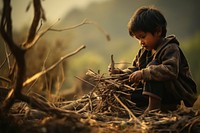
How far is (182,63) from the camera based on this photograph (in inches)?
137

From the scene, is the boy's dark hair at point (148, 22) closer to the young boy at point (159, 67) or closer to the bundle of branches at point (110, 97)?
the young boy at point (159, 67)

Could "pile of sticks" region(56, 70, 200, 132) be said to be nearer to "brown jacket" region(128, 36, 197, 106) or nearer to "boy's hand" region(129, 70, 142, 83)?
"boy's hand" region(129, 70, 142, 83)

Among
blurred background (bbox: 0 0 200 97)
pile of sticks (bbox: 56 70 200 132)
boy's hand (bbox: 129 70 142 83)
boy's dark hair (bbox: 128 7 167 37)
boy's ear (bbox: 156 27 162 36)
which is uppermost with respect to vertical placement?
blurred background (bbox: 0 0 200 97)

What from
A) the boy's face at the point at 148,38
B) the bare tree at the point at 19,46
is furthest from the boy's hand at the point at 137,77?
the bare tree at the point at 19,46

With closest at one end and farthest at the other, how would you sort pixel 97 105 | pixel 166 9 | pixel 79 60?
pixel 97 105 < pixel 79 60 < pixel 166 9

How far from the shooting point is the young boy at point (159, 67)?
126 inches

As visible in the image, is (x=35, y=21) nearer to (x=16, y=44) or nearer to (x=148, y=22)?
(x=16, y=44)

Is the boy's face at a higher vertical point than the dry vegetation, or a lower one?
higher

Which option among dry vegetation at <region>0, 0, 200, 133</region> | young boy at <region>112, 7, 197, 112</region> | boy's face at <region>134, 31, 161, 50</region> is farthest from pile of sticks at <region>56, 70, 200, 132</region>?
boy's face at <region>134, 31, 161, 50</region>

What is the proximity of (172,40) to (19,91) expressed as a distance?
1.58m

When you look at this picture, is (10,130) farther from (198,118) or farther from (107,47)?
(107,47)

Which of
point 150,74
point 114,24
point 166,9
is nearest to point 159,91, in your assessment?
point 150,74

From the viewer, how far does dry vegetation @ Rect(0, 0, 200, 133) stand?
2305mm

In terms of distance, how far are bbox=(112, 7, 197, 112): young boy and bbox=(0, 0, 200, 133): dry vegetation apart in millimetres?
166
